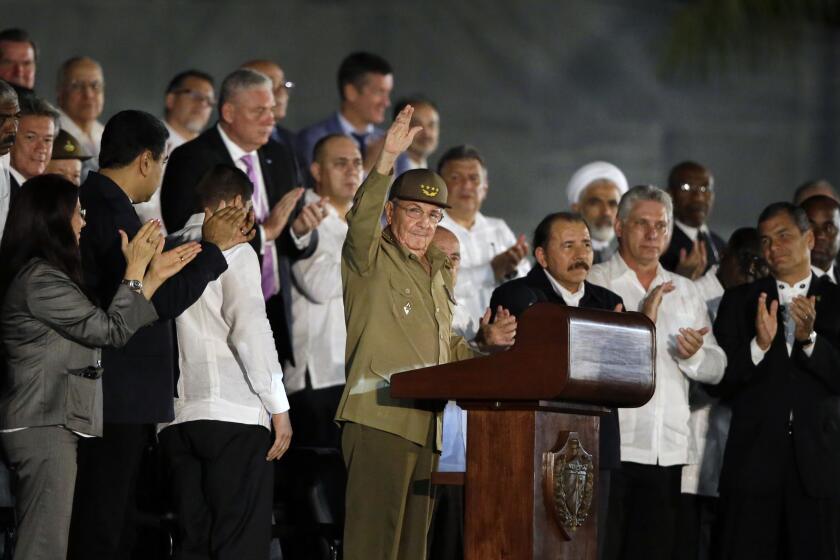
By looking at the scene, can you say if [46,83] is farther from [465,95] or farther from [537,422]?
[537,422]

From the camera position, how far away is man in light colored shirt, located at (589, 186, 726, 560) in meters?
5.63

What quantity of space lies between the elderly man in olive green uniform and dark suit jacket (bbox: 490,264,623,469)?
29.7 inches

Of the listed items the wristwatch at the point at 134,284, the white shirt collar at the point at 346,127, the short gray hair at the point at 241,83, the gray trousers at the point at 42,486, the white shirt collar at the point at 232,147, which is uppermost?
the white shirt collar at the point at 346,127

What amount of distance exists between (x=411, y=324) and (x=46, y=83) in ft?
12.6

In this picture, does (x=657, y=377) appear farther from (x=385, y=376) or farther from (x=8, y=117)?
(x=8, y=117)

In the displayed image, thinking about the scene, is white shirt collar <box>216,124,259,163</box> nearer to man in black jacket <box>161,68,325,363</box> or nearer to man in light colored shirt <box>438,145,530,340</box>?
man in black jacket <box>161,68,325,363</box>

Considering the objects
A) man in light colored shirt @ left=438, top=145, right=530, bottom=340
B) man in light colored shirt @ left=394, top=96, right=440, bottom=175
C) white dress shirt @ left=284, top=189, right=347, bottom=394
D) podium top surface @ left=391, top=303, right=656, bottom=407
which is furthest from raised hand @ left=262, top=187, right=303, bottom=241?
podium top surface @ left=391, top=303, right=656, bottom=407

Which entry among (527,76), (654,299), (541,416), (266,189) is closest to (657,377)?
(654,299)

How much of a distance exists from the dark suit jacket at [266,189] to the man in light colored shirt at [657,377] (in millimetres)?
1272

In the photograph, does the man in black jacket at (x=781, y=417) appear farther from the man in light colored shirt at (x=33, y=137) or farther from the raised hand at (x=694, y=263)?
the man in light colored shirt at (x=33, y=137)

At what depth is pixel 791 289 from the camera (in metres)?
5.88

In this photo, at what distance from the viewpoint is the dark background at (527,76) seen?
307 inches

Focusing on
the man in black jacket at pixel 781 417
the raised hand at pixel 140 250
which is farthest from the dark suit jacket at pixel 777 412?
the raised hand at pixel 140 250

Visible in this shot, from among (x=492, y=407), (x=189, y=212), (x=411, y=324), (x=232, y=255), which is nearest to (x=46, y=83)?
(x=189, y=212)
